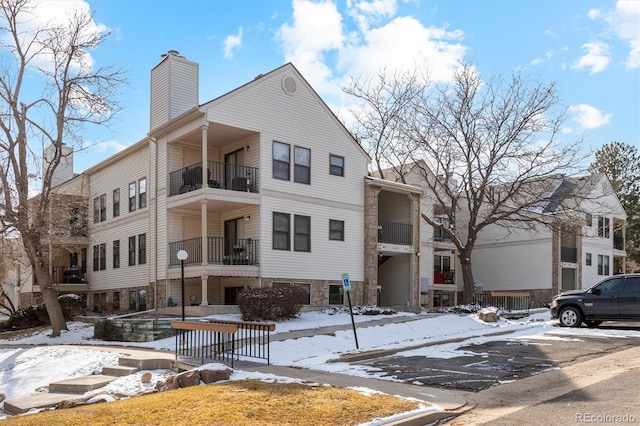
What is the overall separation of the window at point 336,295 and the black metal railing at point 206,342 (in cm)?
1065

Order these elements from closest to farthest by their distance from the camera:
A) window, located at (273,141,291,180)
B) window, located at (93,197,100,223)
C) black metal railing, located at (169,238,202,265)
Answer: black metal railing, located at (169,238,202,265) → window, located at (273,141,291,180) → window, located at (93,197,100,223)

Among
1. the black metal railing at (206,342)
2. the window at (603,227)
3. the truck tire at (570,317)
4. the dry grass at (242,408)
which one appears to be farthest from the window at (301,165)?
the window at (603,227)

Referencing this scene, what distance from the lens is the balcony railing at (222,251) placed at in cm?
2377

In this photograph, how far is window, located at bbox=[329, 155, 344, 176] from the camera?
27.2 meters

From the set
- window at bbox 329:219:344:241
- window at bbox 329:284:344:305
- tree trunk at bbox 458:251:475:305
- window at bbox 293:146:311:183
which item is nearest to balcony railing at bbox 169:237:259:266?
window at bbox 293:146:311:183

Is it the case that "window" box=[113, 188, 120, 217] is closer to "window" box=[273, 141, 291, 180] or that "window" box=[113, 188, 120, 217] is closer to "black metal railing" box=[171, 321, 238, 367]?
"window" box=[273, 141, 291, 180]

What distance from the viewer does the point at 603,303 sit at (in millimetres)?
18453

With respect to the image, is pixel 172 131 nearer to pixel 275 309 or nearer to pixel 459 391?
pixel 275 309

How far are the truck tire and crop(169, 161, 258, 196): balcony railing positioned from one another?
12.1 meters

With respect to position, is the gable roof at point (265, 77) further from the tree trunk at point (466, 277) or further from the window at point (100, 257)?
the window at point (100, 257)

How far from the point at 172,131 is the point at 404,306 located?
13398 millimetres

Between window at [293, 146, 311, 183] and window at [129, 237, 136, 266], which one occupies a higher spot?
window at [293, 146, 311, 183]

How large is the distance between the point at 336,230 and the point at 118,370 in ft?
48.2

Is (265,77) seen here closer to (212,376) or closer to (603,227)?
(212,376)
